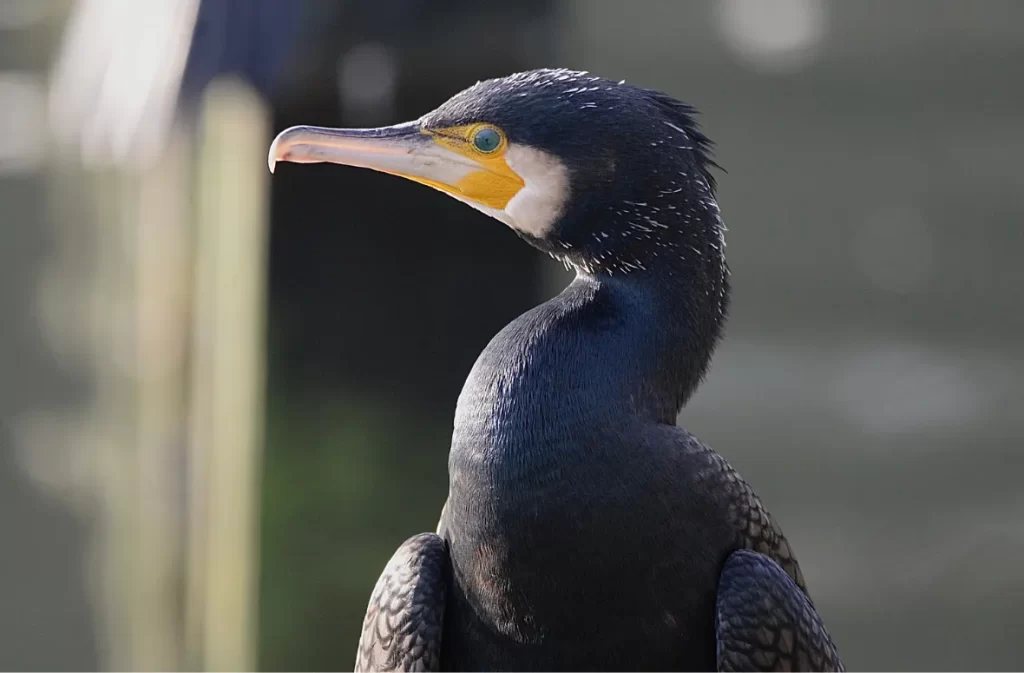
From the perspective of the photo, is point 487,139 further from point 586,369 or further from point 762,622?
point 762,622

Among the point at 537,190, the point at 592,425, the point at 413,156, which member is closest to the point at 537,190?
the point at 537,190

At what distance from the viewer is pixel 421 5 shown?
2.63 metres

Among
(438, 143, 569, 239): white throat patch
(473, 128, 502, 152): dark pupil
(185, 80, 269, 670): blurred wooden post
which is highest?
(473, 128, 502, 152): dark pupil

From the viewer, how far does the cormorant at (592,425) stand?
1.17 meters

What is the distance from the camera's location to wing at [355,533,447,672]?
4.12 feet

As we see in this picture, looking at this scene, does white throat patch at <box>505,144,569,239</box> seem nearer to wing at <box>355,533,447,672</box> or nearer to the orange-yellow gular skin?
the orange-yellow gular skin

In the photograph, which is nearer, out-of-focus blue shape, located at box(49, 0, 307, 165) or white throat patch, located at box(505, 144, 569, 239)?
white throat patch, located at box(505, 144, 569, 239)

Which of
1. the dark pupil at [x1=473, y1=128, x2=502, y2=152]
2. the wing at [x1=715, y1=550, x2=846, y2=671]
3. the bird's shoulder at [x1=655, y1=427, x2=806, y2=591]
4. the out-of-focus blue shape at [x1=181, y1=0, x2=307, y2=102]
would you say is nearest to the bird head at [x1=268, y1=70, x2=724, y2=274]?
the dark pupil at [x1=473, y1=128, x2=502, y2=152]

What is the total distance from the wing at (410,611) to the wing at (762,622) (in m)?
0.30

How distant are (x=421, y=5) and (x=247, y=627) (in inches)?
59.0

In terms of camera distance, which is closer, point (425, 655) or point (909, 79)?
point (425, 655)

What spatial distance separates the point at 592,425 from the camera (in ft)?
3.85

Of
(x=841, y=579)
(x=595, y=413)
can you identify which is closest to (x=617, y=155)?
(x=595, y=413)

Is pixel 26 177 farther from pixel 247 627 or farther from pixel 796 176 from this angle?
pixel 796 176
